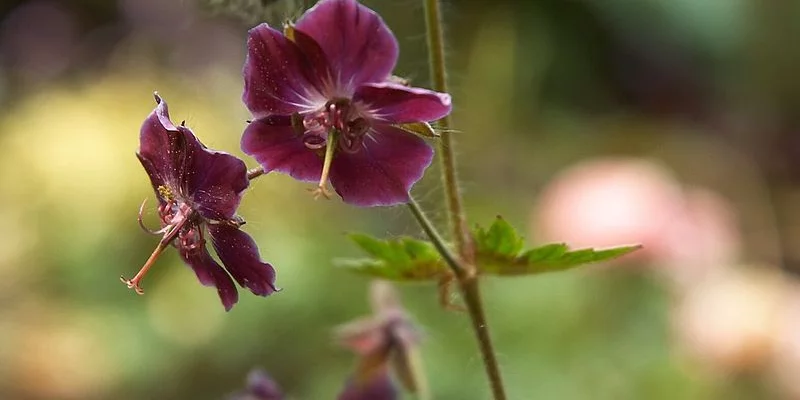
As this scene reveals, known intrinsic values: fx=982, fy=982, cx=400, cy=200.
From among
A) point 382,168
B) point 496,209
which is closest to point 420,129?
point 382,168

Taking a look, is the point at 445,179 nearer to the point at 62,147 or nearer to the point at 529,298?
the point at 529,298

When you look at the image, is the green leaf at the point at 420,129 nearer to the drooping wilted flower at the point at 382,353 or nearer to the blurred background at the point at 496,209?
the drooping wilted flower at the point at 382,353

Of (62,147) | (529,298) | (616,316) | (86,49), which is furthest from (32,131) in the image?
(616,316)

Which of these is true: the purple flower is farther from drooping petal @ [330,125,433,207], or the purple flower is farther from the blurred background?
the blurred background

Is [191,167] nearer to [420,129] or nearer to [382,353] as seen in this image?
[420,129]

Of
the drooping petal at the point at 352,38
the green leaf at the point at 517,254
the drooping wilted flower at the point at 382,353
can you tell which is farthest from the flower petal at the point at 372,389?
the drooping petal at the point at 352,38

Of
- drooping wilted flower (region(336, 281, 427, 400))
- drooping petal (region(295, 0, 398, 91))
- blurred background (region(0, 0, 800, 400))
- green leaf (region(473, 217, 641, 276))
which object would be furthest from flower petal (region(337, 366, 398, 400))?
blurred background (region(0, 0, 800, 400))
